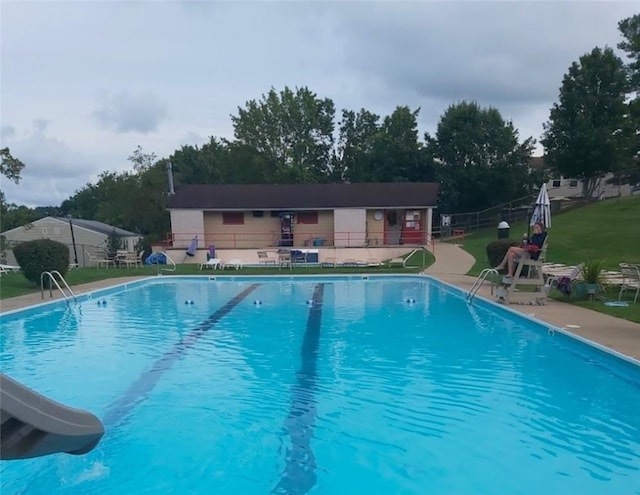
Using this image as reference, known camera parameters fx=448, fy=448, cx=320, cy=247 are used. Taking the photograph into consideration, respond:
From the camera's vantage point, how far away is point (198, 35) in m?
14.2

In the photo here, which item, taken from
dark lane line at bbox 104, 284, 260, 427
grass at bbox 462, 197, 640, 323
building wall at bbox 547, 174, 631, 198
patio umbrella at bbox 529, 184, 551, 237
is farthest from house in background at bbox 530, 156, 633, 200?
dark lane line at bbox 104, 284, 260, 427

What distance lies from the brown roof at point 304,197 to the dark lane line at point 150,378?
17.2 m

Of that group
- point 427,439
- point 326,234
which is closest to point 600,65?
point 326,234

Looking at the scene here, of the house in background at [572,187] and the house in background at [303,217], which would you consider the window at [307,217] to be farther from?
the house in background at [572,187]

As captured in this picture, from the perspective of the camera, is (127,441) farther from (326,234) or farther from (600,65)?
(600,65)

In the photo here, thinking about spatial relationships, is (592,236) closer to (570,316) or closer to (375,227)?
(375,227)

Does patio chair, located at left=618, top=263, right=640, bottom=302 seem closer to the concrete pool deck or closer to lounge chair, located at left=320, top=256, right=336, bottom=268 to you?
the concrete pool deck

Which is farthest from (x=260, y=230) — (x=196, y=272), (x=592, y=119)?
(x=592, y=119)

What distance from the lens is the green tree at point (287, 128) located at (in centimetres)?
4275

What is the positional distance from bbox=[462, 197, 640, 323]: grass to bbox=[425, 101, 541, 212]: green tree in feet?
12.2

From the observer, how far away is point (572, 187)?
42.3 metres

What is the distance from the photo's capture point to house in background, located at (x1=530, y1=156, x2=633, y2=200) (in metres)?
34.9

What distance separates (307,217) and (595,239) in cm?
1545

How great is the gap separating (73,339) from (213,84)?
12377mm
